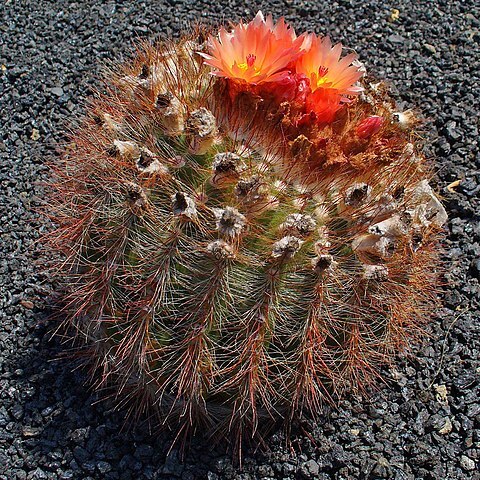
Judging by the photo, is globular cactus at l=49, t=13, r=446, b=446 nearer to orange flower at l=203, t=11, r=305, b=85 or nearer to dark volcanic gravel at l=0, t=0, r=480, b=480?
orange flower at l=203, t=11, r=305, b=85

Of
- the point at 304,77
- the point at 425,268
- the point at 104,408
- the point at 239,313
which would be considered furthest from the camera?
the point at 104,408

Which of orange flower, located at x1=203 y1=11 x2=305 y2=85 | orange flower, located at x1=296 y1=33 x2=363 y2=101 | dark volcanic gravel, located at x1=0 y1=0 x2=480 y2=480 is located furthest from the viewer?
dark volcanic gravel, located at x1=0 y1=0 x2=480 y2=480

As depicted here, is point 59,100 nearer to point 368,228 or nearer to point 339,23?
point 339,23

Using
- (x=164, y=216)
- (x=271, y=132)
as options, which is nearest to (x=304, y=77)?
(x=271, y=132)

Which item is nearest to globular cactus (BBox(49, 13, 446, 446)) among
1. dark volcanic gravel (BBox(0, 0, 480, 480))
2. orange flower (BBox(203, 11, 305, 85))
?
orange flower (BBox(203, 11, 305, 85))

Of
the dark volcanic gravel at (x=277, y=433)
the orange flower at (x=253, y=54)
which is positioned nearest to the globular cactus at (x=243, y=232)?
the orange flower at (x=253, y=54)

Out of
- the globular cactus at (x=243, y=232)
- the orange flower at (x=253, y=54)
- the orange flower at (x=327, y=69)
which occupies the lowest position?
the globular cactus at (x=243, y=232)

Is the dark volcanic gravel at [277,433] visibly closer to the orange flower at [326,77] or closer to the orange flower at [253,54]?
the orange flower at [326,77]
